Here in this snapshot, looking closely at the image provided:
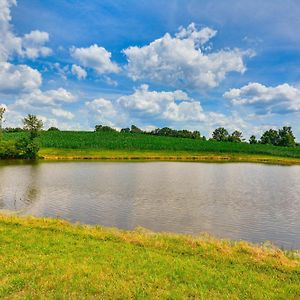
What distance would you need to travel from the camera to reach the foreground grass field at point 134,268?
31.9ft

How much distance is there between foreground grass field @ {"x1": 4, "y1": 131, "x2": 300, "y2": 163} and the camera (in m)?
91.8

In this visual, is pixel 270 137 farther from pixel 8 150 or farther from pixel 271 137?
pixel 8 150

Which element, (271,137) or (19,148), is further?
(271,137)

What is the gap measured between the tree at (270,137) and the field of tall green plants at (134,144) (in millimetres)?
52599

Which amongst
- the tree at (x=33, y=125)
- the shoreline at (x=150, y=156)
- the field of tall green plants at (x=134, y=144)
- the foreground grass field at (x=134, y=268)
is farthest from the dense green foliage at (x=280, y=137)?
the foreground grass field at (x=134, y=268)

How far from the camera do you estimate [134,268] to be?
1143cm

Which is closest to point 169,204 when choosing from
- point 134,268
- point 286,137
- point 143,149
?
point 134,268

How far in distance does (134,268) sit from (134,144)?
94.8m

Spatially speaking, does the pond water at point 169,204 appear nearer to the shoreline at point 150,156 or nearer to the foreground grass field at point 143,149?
the shoreline at point 150,156

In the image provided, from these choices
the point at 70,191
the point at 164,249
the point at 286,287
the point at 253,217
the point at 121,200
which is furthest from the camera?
the point at 70,191

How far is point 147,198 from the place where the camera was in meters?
29.8

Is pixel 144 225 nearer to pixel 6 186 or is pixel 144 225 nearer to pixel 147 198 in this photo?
pixel 147 198

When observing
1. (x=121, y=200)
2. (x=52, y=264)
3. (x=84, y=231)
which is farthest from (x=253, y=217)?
(x=52, y=264)

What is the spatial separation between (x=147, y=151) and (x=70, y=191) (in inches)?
2661
